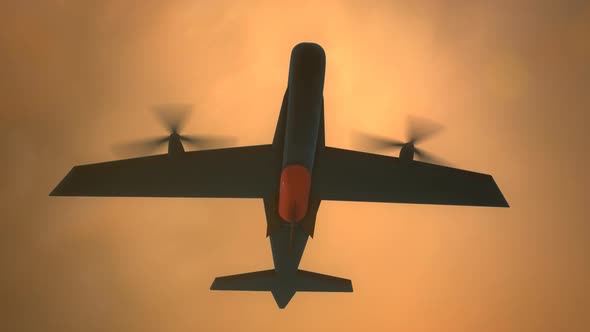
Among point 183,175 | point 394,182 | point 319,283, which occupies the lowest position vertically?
point 319,283

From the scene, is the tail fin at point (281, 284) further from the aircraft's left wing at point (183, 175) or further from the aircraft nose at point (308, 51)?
the aircraft nose at point (308, 51)

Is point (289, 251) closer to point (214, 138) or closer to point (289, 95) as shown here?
point (214, 138)

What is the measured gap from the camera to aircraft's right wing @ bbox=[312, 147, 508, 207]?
19031 millimetres

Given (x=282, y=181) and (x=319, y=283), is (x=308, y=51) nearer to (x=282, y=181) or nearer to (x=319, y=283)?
(x=282, y=181)

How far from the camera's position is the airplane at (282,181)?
18344 millimetres

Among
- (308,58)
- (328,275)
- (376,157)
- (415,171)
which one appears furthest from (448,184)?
(308,58)

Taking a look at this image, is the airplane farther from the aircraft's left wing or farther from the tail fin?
the tail fin

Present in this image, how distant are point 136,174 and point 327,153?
26.4ft

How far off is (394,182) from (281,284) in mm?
7169

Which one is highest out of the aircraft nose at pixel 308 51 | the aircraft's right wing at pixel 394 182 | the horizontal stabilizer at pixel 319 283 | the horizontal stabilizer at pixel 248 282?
the aircraft nose at pixel 308 51

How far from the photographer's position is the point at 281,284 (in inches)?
840

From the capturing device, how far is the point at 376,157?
63.2ft

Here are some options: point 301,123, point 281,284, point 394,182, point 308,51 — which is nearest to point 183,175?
point 301,123

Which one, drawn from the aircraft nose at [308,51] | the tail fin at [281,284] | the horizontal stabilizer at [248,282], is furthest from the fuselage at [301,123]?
the horizontal stabilizer at [248,282]
